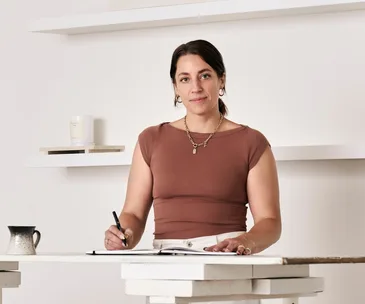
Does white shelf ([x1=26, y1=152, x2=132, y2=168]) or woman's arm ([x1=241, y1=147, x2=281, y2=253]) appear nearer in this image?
woman's arm ([x1=241, y1=147, x2=281, y2=253])

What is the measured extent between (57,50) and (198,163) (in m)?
1.60

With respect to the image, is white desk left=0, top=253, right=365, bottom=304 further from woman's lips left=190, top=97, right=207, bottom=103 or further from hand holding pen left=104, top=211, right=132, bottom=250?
woman's lips left=190, top=97, right=207, bottom=103

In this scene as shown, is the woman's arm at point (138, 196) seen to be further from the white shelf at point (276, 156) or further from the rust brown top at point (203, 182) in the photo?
the white shelf at point (276, 156)

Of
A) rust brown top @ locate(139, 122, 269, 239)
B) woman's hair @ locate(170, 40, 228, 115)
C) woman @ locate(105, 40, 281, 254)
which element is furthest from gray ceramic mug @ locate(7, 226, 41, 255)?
woman's hair @ locate(170, 40, 228, 115)

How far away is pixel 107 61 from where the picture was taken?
4066mm

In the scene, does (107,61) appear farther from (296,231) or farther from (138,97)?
(296,231)

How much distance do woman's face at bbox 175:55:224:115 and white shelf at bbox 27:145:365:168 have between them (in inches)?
32.5

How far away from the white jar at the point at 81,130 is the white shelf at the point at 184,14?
0.38 metres

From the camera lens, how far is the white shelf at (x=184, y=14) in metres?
3.51

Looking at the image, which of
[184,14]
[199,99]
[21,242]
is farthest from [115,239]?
[184,14]

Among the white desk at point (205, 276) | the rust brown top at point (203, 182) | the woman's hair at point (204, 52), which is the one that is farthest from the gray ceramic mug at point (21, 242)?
the woman's hair at point (204, 52)

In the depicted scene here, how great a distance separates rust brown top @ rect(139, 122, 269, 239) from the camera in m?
2.70

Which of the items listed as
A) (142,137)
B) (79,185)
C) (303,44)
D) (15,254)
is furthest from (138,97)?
(15,254)

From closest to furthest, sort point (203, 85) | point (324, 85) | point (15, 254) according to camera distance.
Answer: point (15, 254) → point (203, 85) → point (324, 85)
